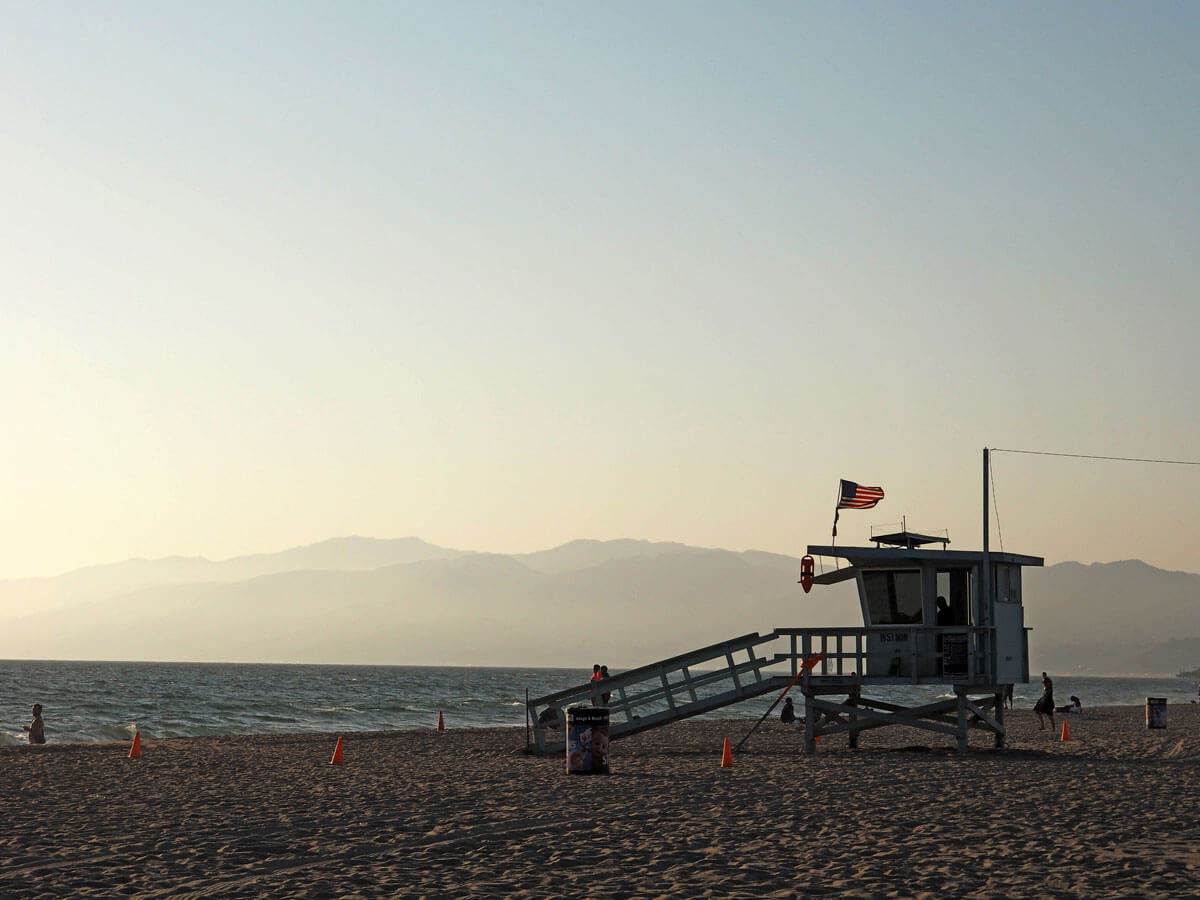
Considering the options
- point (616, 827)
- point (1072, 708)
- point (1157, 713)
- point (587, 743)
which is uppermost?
point (587, 743)

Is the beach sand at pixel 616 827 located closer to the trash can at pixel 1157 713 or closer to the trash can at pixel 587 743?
the trash can at pixel 587 743

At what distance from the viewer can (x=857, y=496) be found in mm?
27062

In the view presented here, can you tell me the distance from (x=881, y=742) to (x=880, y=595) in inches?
389

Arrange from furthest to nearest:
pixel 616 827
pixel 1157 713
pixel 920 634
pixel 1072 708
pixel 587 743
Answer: pixel 1072 708
pixel 1157 713
pixel 920 634
pixel 587 743
pixel 616 827

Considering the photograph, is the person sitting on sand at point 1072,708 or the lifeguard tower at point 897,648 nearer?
the lifeguard tower at point 897,648

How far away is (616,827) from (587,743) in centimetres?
664

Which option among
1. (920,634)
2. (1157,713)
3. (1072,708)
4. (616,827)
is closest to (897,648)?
(920,634)

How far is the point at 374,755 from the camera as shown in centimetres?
2822

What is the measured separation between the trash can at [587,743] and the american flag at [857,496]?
847 centimetres

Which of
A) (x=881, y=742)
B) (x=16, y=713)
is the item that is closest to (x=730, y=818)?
(x=881, y=742)

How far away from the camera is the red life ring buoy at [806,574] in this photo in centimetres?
2586

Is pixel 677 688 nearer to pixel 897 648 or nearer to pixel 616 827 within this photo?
pixel 897 648

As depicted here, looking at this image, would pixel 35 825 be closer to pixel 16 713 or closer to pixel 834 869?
pixel 834 869

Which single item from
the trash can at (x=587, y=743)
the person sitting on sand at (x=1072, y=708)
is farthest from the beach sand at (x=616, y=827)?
the person sitting on sand at (x=1072, y=708)
